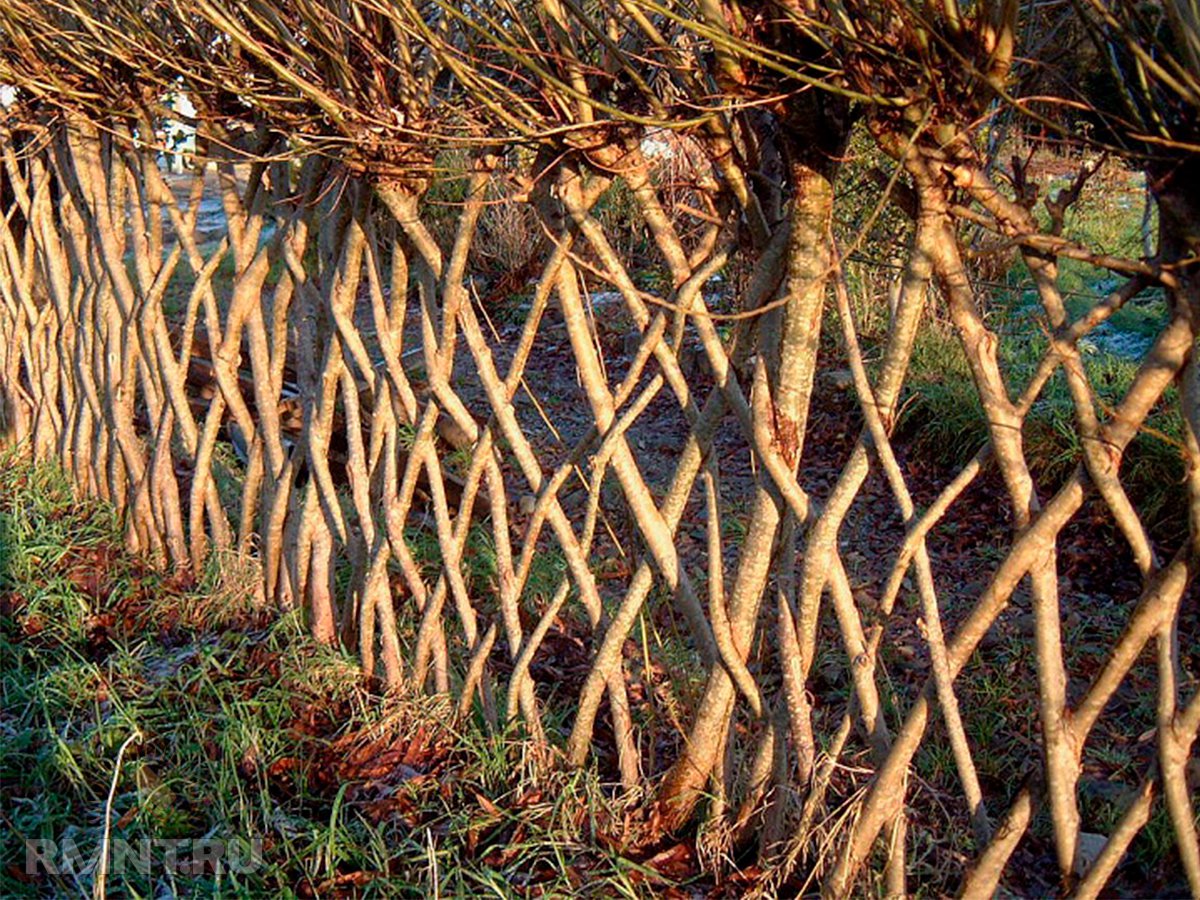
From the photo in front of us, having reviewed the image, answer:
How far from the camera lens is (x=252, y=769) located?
316cm

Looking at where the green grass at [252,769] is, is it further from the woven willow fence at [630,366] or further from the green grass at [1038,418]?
the green grass at [1038,418]

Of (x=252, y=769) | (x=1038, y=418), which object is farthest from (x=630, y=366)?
(x=1038, y=418)

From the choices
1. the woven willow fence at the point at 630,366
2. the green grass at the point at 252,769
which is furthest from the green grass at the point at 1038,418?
the green grass at the point at 252,769

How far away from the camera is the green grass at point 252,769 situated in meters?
2.74

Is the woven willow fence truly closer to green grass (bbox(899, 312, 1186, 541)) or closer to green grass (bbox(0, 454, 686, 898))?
green grass (bbox(0, 454, 686, 898))

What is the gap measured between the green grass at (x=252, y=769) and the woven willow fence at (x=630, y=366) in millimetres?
147

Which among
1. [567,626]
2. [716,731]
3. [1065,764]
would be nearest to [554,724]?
[716,731]

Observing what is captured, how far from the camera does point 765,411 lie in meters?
2.45

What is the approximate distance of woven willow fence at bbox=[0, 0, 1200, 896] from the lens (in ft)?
6.77

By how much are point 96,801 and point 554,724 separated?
3.95 feet

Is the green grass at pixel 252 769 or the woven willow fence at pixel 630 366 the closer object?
the woven willow fence at pixel 630 366

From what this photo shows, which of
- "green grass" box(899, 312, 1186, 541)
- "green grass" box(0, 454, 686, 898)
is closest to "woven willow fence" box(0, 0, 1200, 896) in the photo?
"green grass" box(0, 454, 686, 898)

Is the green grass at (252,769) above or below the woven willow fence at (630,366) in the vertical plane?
below

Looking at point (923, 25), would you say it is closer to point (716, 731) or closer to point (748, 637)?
point (748, 637)
